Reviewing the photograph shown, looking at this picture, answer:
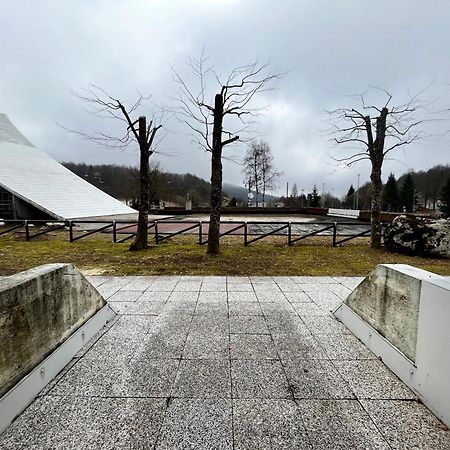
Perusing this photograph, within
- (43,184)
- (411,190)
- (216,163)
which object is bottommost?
(216,163)

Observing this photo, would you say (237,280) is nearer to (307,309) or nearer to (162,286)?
(162,286)

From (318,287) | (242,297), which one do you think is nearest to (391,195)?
(318,287)

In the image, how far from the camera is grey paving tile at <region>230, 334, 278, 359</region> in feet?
9.61

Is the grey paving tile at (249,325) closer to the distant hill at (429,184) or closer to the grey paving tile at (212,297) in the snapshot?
the grey paving tile at (212,297)

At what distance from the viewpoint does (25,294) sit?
228 cm

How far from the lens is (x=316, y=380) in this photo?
2.51 m

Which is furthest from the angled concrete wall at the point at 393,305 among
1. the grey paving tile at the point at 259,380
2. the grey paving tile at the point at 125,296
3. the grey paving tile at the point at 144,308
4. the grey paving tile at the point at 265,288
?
the grey paving tile at the point at 125,296

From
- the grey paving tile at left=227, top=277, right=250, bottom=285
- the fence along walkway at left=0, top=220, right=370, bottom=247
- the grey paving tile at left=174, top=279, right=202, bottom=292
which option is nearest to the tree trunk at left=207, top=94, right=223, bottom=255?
the fence along walkway at left=0, top=220, right=370, bottom=247

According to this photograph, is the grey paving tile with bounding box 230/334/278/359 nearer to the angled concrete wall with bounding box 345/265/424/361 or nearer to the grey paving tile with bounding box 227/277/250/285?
the angled concrete wall with bounding box 345/265/424/361

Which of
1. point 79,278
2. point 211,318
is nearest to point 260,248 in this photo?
point 211,318

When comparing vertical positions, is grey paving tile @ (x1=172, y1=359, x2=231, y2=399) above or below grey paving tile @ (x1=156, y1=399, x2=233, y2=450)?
below

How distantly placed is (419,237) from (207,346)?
9.18 metres

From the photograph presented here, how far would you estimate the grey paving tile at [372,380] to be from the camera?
233cm

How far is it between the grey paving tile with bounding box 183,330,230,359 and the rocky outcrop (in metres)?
8.71
